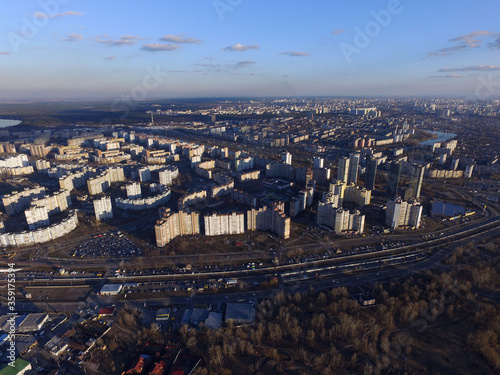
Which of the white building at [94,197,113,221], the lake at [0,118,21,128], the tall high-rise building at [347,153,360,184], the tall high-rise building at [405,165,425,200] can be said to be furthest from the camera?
the lake at [0,118,21,128]

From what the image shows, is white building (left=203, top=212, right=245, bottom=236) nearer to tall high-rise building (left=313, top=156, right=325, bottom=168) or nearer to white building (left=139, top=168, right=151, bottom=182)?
white building (left=139, top=168, right=151, bottom=182)

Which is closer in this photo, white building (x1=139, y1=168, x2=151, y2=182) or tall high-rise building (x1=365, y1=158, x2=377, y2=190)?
tall high-rise building (x1=365, y1=158, x2=377, y2=190)

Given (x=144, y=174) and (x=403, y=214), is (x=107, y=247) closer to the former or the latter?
(x=144, y=174)

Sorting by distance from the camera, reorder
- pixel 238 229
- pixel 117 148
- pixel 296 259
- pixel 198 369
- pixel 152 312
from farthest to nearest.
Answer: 1. pixel 117 148
2. pixel 238 229
3. pixel 296 259
4. pixel 152 312
5. pixel 198 369

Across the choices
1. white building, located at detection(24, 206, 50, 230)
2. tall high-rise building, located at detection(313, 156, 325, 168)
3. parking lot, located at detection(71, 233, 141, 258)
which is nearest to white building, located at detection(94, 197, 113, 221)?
parking lot, located at detection(71, 233, 141, 258)

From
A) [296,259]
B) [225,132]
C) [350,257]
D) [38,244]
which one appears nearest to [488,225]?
[350,257]

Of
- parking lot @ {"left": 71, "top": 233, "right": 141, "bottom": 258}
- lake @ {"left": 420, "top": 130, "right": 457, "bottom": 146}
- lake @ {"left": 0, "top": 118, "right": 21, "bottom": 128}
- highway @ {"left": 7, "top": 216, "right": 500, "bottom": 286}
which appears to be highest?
lake @ {"left": 0, "top": 118, "right": 21, "bottom": 128}

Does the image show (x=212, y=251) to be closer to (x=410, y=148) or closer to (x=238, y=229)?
(x=238, y=229)
